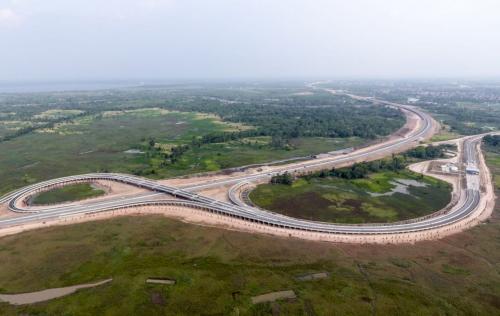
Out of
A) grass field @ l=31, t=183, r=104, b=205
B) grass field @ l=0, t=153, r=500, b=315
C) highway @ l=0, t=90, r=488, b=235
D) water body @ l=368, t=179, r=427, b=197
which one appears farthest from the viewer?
water body @ l=368, t=179, r=427, b=197

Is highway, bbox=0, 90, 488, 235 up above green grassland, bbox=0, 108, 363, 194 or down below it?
below

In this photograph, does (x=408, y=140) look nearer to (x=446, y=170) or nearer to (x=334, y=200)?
(x=446, y=170)

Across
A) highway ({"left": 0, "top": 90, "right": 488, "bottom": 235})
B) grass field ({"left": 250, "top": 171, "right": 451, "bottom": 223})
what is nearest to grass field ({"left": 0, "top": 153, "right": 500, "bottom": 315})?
highway ({"left": 0, "top": 90, "right": 488, "bottom": 235})

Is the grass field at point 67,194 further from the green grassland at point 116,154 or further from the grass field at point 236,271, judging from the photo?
the grass field at point 236,271

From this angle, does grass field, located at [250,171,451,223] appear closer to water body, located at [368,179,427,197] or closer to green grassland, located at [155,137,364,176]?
water body, located at [368,179,427,197]

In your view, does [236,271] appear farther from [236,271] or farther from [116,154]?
[116,154]

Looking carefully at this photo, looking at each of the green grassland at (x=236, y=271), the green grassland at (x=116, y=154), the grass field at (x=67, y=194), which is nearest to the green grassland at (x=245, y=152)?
the green grassland at (x=116, y=154)

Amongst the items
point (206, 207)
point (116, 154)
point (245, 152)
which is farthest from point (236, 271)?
point (116, 154)

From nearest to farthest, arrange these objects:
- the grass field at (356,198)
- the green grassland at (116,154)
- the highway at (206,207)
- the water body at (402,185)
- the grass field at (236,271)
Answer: the grass field at (236,271), the highway at (206,207), the grass field at (356,198), the water body at (402,185), the green grassland at (116,154)
